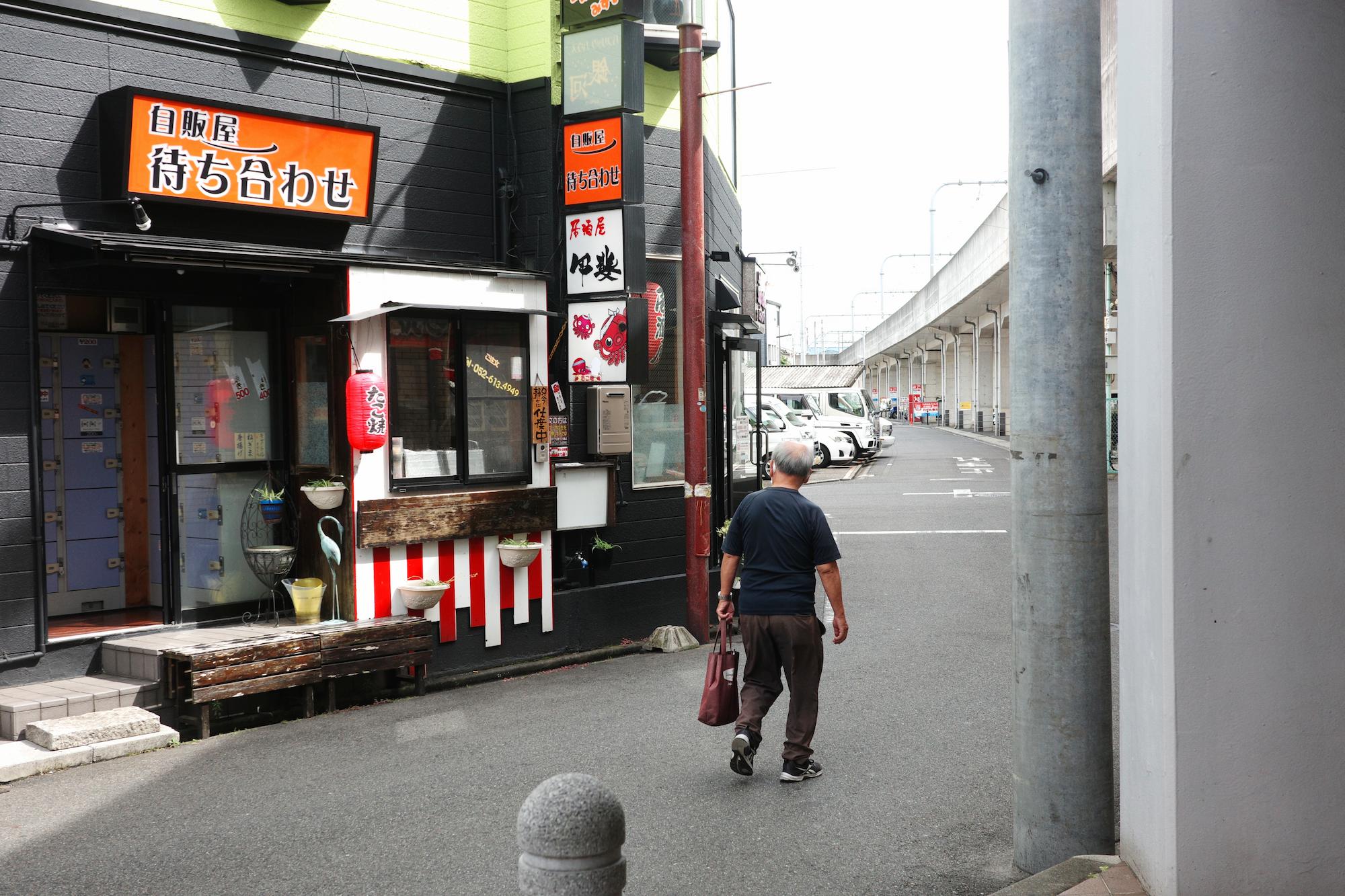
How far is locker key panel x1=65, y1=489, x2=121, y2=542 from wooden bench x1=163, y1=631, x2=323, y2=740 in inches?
85.9

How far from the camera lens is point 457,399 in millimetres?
9672

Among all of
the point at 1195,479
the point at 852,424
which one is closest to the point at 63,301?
the point at 1195,479

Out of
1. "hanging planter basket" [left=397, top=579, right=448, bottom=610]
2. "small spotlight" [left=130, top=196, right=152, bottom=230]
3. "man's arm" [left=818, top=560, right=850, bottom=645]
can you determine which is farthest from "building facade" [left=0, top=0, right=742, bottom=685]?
"man's arm" [left=818, top=560, right=850, bottom=645]

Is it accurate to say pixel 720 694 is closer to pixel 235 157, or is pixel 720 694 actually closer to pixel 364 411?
pixel 364 411

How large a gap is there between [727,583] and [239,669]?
11.3 ft

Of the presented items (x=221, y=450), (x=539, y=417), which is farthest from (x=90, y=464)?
(x=539, y=417)

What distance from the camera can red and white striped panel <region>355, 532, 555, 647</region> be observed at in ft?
29.8

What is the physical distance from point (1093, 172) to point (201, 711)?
6.40 metres

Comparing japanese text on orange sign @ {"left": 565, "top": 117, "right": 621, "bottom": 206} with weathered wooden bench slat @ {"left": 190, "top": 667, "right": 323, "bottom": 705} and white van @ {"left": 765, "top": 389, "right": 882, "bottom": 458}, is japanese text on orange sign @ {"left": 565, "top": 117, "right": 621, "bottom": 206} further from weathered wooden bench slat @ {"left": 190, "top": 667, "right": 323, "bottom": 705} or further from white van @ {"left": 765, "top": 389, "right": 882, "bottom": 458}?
white van @ {"left": 765, "top": 389, "right": 882, "bottom": 458}

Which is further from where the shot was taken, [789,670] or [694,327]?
[694,327]

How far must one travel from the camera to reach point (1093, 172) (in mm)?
4715

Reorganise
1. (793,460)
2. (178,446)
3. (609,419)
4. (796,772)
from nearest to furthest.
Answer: (796,772)
(793,460)
(178,446)
(609,419)

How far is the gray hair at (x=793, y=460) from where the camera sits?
22.0 feet

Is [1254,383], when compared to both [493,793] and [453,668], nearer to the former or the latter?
[493,793]
